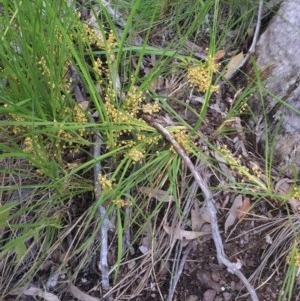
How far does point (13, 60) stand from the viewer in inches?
57.2

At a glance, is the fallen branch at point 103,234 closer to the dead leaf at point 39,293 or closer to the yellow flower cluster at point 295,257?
the dead leaf at point 39,293

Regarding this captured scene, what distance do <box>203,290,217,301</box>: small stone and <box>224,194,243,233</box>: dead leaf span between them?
0.74ft

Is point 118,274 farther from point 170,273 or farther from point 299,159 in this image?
point 299,159

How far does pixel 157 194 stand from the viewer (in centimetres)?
178

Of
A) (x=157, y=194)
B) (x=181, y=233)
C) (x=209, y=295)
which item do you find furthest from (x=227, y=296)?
(x=157, y=194)

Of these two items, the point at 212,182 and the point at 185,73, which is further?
the point at 185,73

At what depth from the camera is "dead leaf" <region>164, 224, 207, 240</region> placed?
1757 mm

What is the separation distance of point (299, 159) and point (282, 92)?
0.86ft

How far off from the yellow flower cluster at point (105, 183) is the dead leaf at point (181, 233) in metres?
0.27

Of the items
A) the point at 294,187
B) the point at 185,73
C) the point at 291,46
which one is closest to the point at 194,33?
the point at 185,73

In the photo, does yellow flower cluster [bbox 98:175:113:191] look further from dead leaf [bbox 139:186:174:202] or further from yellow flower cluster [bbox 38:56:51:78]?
yellow flower cluster [bbox 38:56:51:78]

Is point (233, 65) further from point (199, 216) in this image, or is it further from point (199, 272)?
point (199, 272)

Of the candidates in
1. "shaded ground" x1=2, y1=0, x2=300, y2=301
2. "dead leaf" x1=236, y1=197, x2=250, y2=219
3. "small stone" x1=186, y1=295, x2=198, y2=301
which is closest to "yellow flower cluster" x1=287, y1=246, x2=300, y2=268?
"shaded ground" x1=2, y1=0, x2=300, y2=301

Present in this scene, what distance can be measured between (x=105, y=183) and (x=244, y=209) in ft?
1.79
